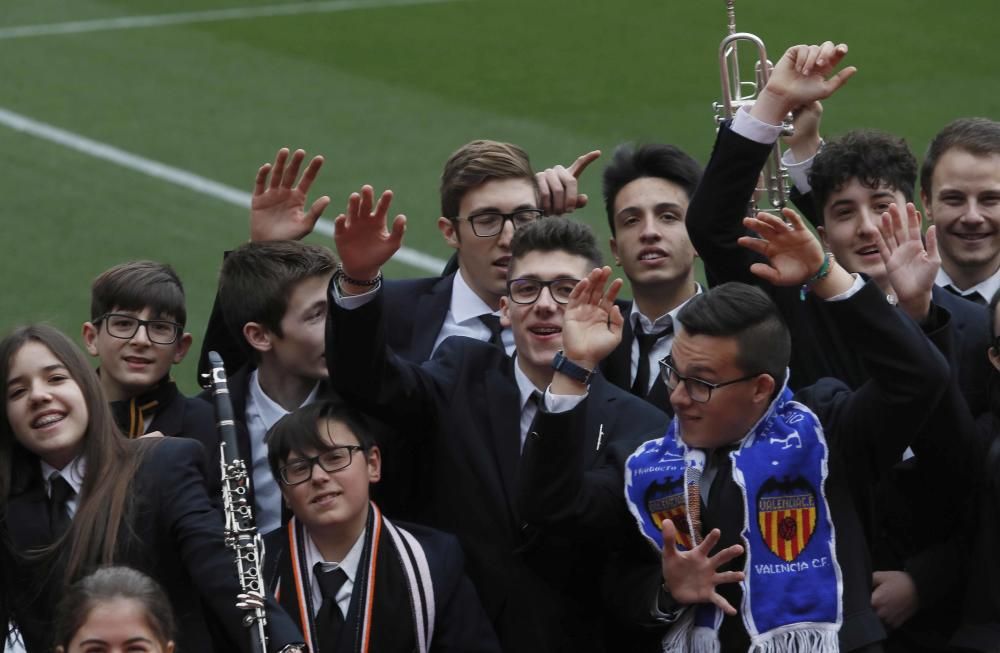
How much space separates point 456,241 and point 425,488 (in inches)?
56.8

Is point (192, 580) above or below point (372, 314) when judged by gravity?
below

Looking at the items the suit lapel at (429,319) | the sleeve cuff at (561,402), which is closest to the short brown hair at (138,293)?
the suit lapel at (429,319)

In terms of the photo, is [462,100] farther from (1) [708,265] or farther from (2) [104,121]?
(1) [708,265]

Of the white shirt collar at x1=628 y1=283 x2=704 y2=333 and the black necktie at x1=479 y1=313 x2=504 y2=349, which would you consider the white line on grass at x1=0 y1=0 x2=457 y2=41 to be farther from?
the white shirt collar at x1=628 y1=283 x2=704 y2=333

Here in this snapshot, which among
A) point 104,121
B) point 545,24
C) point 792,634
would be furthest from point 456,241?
point 545,24

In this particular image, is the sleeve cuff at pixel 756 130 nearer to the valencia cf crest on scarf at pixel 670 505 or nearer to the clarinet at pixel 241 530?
the valencia cf crest on scarf at pixel 670 505

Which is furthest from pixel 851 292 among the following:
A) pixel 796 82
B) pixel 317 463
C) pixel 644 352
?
pixel 317 463

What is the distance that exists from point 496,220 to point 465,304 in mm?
376

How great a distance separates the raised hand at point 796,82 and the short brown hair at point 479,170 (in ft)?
4.73

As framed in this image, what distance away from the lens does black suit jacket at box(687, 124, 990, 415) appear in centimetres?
625

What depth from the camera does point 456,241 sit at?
7527mm

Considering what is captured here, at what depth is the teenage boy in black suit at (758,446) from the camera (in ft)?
18.0

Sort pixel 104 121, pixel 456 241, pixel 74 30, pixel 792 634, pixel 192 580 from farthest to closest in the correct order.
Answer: pixel 74 30 < pixel 104 121 < pixel 456 241 < pixel 192 580 < pixel 792 634

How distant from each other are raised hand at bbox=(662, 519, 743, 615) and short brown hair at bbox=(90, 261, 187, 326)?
2.52 m
